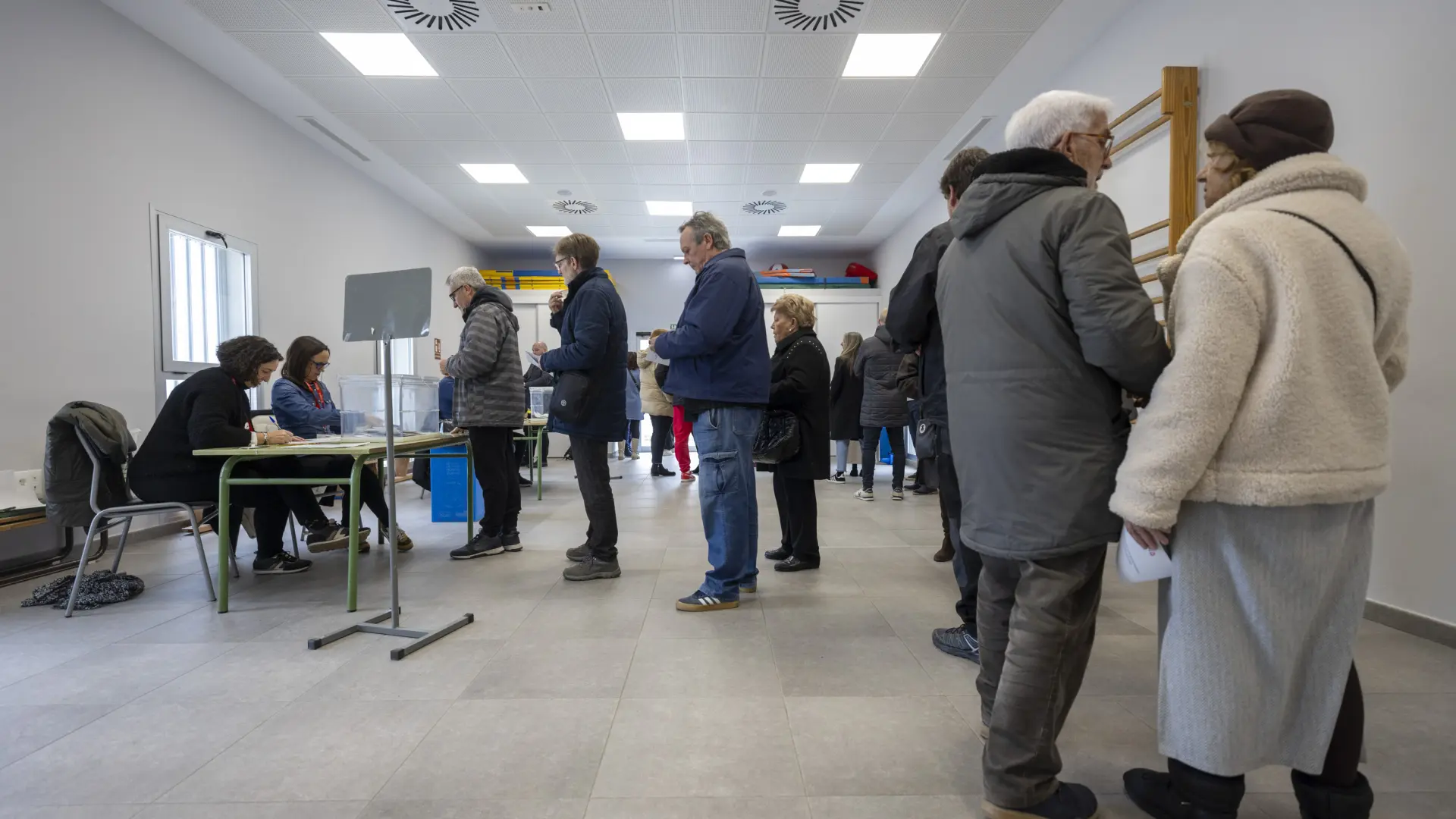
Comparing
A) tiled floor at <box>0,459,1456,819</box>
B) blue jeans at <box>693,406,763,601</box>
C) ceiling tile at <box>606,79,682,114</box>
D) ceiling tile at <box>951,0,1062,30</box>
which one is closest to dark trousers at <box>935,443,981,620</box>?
tiled floor at <box>0,459,1456,819</box>

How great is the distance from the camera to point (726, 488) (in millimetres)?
2494

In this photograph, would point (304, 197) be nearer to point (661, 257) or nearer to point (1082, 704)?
point (661, 257)

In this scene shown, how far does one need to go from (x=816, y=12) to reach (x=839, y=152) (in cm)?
227

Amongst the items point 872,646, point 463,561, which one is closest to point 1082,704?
point 872,646

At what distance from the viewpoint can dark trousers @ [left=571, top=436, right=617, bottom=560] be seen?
118 inches

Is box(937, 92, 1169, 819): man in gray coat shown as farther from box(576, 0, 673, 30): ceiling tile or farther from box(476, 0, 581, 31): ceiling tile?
box(476, 0, 581, 31): ceiling tile

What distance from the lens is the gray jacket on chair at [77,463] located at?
271 centimetres

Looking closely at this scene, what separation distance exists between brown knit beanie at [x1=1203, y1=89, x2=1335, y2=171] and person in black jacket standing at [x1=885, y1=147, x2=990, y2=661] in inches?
25.4

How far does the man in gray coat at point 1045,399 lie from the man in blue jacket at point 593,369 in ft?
6.05

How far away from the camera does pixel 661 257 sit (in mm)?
10477

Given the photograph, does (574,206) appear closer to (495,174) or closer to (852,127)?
(495,174)

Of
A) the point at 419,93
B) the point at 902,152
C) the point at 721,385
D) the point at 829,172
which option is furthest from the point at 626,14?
the point at 829,172

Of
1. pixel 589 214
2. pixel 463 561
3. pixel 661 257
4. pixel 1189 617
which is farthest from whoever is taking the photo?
pixel 661 257

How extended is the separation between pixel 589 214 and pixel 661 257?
7.85 ft
